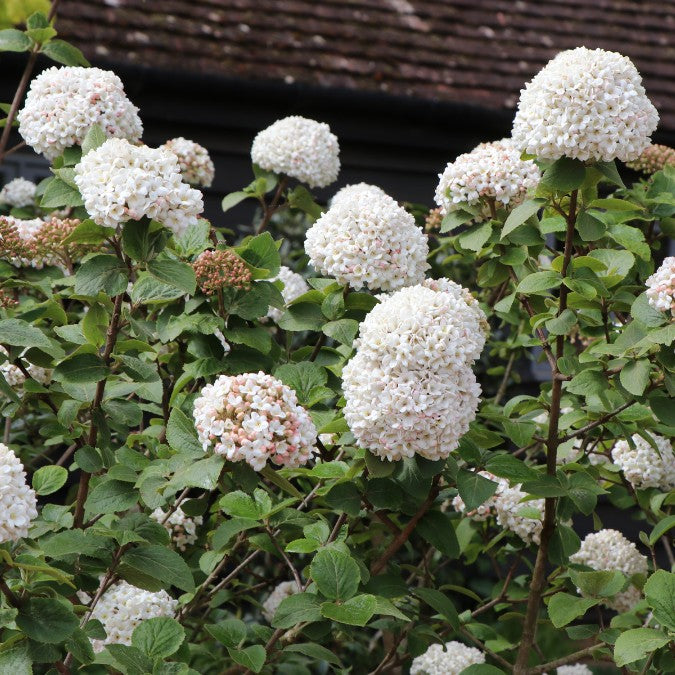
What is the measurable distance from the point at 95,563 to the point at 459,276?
389 cm

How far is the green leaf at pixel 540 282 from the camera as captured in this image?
99.6 inches

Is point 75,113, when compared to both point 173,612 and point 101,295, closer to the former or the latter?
point 101,295

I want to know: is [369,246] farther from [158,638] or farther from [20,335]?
[158,638]

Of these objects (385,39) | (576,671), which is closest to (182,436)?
(576,671)

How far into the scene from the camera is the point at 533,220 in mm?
2711

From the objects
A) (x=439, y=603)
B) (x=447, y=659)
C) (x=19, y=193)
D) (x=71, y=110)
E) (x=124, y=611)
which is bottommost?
(x=447, y=659)

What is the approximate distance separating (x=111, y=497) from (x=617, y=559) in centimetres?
199

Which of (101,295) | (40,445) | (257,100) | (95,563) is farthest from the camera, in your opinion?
(257,100)

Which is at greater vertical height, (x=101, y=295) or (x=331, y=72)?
(x=101, y=295)

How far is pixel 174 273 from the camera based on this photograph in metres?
2.30

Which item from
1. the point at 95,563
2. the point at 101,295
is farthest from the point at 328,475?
the point at 101,295

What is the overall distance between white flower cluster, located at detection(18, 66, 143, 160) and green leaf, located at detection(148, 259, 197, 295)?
83 cm

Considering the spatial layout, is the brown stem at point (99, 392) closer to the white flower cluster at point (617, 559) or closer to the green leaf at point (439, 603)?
the green leaf at point (439, 603)

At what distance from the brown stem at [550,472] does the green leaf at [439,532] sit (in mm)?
363
